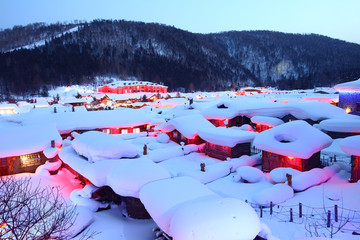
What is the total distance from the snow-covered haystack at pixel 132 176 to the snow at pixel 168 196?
0.62m

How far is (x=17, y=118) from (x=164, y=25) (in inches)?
6649

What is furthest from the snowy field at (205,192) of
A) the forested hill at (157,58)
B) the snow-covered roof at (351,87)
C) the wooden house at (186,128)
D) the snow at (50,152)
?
the forested hill at (157,58)

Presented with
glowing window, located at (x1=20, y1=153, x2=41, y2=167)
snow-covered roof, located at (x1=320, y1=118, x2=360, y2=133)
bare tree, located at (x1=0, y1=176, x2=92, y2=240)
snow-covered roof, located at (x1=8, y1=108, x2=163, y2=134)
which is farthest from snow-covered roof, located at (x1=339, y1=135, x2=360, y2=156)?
glowing window, located at (x1=20, y1=153, x2=41, y2=167)

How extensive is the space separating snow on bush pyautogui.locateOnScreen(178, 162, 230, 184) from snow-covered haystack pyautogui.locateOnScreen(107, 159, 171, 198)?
435cm

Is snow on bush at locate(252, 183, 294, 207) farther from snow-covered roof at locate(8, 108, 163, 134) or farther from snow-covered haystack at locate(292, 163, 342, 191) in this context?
snow-covered roof at locate(8, 108, 163, 134)

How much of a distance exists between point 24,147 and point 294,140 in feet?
69.3

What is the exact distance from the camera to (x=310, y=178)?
1530 centimetres

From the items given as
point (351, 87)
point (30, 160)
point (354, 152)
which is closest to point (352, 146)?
point (354, 152)

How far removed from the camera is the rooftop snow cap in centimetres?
1697

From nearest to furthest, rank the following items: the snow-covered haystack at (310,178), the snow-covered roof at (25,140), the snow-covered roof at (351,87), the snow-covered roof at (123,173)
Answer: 1. the snow-covered roof at (123,173)
2. the snow-covered haystack at (310,178)
3. the snow-covered roof at (25,140)
4. the snow-covered roof at (351,87)

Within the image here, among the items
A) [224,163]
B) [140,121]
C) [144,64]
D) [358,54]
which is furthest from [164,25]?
[224,163]

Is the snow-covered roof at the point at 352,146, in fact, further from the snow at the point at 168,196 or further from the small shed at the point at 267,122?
the small shed at the point at 267,122

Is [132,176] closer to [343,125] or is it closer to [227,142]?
[227,142]

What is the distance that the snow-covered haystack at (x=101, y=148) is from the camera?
16469 mm
